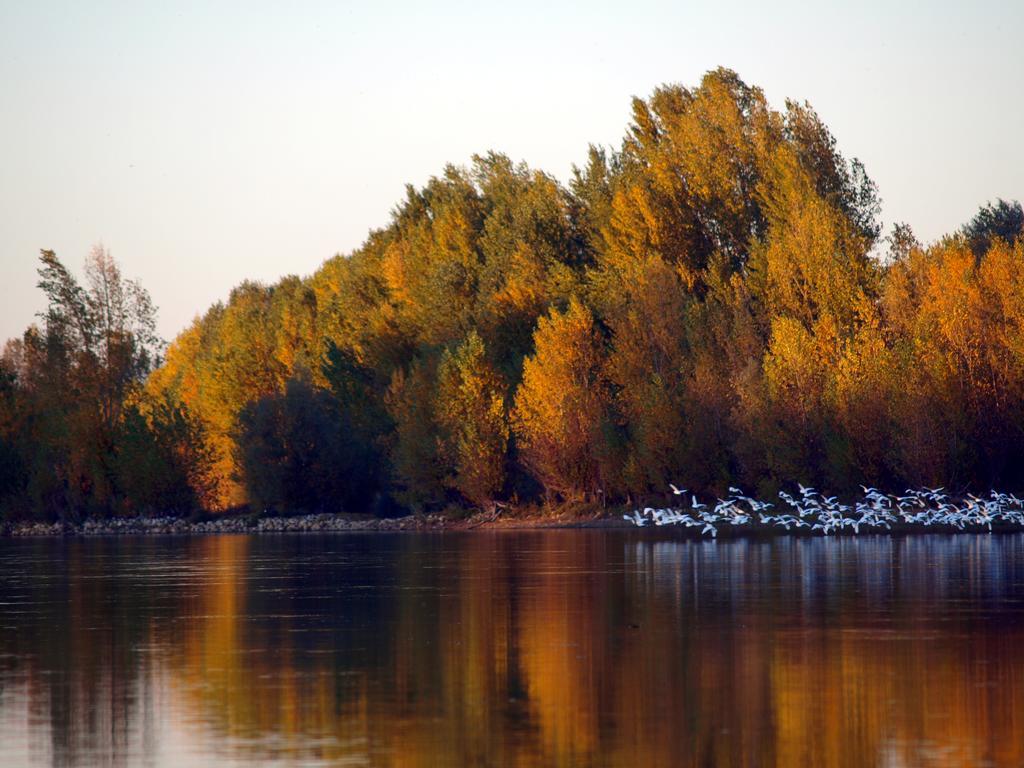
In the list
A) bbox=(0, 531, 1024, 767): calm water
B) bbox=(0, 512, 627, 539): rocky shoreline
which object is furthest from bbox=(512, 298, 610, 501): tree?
bbox=(0, 531, 1024, 767): calm water

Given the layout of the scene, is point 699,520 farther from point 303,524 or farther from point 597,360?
point 303,524

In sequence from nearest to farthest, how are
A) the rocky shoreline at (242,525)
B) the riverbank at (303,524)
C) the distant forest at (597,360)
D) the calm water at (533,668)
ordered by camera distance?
1. the calm water at (533,668)
2. the distant forest at (597,360)
3. the riverbank at (303,524)
4. the rocky shoreline at (242,525)

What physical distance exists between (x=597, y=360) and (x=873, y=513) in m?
21.8

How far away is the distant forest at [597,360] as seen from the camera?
55.0 meters

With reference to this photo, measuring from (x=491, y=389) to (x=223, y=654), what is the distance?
52119 millimetres

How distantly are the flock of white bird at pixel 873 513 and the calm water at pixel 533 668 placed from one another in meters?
13.8

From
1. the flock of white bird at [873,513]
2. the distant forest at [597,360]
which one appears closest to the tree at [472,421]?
the distant forest at [597,360]

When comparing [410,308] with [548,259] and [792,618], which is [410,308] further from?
[792,618]

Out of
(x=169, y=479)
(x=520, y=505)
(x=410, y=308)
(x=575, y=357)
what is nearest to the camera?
(x=575, y=357)

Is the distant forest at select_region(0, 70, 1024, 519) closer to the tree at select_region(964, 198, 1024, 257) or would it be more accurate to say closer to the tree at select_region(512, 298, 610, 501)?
the tree at select_region(512, 298, 610, 501)

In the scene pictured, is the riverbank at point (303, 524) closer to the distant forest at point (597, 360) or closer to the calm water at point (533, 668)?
the distant forest at point (597, 360)

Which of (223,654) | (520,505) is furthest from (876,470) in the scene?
(223,654)

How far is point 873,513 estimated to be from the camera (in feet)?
154

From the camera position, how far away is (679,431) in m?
60.7
